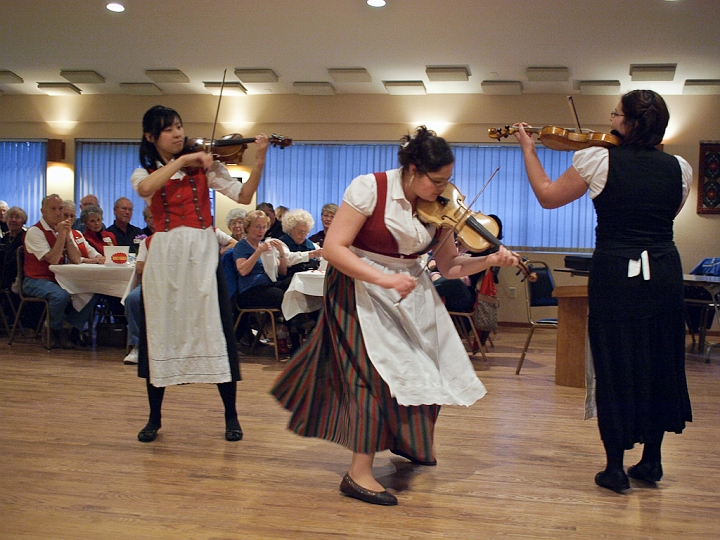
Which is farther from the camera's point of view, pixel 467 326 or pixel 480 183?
pixel 480 183

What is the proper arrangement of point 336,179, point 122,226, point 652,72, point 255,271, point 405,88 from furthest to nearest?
point 336,179 < point 405,88 < point 652,72 < point 122,226 < point 255,271

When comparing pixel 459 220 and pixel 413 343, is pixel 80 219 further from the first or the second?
pixel 459 220

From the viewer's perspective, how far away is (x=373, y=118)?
8.88 metres

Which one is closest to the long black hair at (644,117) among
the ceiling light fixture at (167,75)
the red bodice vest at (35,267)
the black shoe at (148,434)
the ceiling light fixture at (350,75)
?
the black shoe at (148,434)

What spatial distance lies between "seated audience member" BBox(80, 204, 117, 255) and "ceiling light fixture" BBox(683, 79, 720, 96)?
6149mm

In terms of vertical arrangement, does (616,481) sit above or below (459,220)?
below

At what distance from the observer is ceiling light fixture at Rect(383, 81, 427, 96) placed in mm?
8248

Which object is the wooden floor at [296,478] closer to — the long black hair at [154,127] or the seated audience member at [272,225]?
the long black hair at [154,127]

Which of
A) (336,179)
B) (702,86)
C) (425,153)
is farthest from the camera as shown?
(336,179)

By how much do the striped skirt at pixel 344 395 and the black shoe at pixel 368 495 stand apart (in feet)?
0.43

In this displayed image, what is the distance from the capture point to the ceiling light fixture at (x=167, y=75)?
8120 millimetres

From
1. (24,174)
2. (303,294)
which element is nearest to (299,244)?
(303,294)

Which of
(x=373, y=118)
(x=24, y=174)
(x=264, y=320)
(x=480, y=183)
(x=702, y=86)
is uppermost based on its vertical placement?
(x=702, y=86)

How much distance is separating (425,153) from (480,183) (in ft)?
22.4
